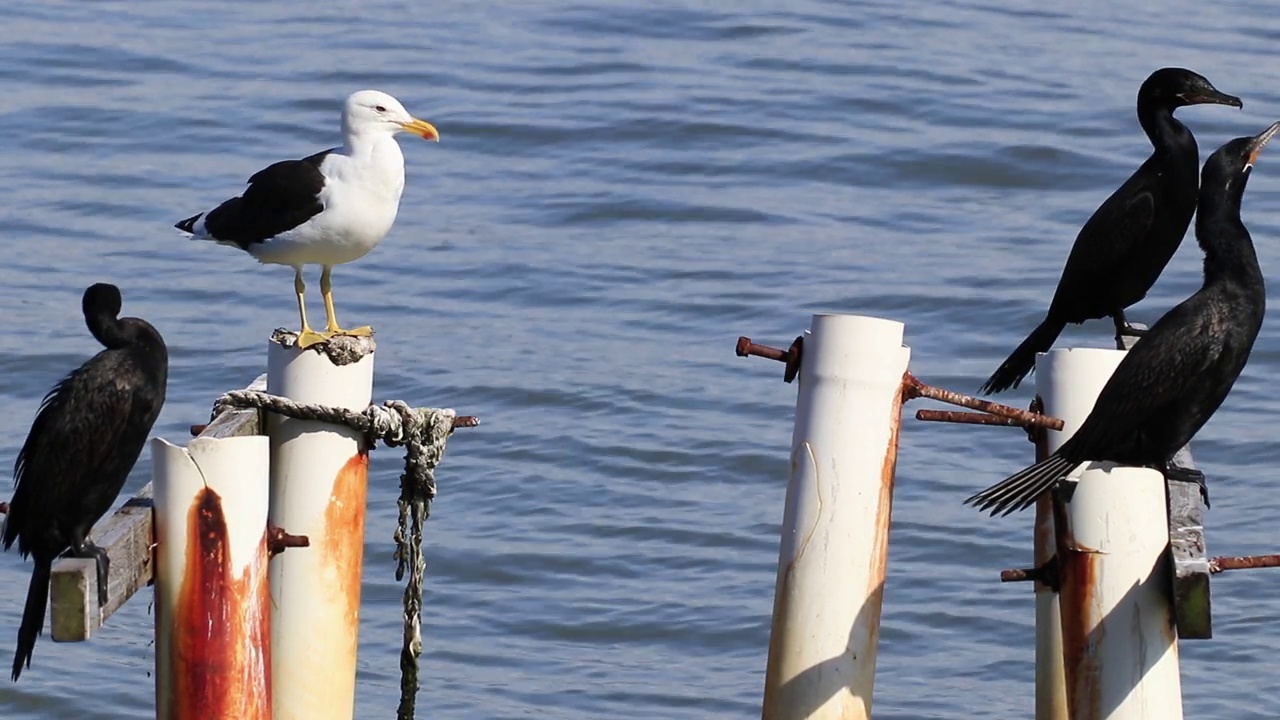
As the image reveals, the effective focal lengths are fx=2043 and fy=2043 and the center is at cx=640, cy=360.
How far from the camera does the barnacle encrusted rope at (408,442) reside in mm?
4582

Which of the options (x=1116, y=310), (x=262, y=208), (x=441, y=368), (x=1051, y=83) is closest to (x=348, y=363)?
(x=262, y=208)

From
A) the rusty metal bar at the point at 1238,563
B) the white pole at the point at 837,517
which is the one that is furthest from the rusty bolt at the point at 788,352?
the rusty metal bar at the point at 1238,563

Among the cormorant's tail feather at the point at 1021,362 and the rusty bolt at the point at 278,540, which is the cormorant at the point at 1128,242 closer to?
the cormorant's tail feather at the point at 1021,362

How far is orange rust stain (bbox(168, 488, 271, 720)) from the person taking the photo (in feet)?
13.1

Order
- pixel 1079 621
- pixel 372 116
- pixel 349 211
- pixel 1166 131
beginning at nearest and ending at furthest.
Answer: pixel 1079 621
pixel 349 211
pixel 372 116
pixel 1166 131

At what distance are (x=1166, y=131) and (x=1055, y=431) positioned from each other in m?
1.79

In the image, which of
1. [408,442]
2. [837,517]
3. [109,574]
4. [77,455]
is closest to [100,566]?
[109,574]

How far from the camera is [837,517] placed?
446cm

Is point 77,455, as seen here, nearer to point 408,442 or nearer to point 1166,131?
point 408,442

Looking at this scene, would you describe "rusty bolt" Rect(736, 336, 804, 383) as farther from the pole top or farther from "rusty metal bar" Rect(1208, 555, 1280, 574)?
"rusty metal bar" Rect(1208, 555, 1280, 574)

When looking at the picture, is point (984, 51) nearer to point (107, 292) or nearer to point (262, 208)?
point (262, 208)

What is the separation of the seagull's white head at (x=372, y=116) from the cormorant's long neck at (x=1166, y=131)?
7.44ft

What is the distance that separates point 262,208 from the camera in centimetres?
564

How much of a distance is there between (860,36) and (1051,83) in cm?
190
